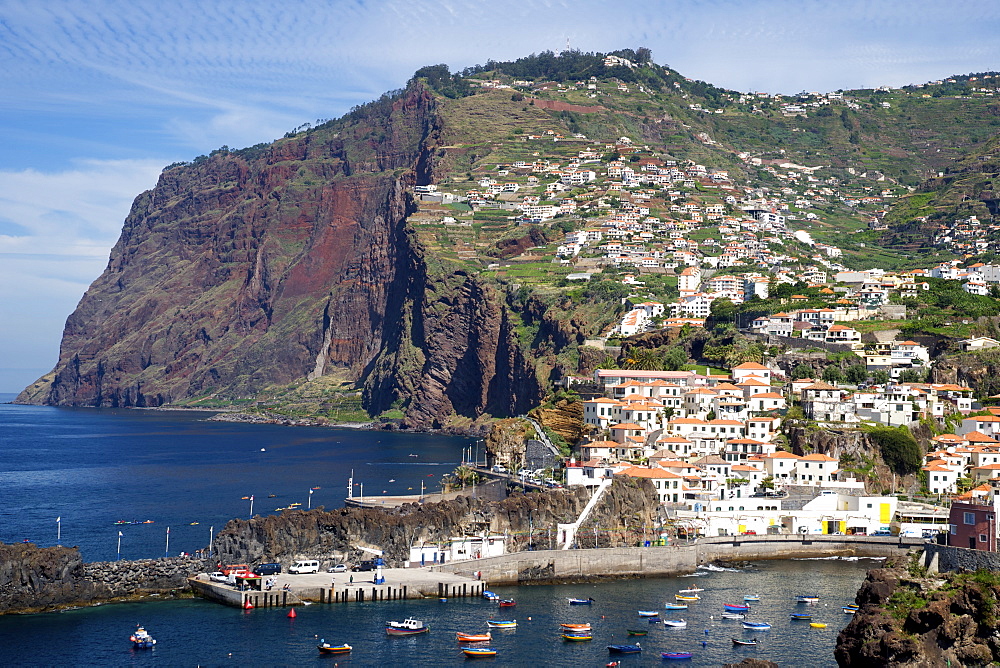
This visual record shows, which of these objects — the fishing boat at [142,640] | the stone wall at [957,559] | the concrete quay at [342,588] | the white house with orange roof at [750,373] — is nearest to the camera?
the stone wall at [957,559]

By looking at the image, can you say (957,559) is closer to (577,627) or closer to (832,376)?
(577,627)

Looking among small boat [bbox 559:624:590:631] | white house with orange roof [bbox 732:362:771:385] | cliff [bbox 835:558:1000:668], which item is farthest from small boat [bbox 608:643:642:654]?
white house with orange roof [bbox 732:362:771:385]

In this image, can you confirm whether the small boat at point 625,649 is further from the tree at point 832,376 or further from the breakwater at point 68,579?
the tree at point 832,376

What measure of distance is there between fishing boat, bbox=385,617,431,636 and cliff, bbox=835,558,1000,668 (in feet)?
76.1

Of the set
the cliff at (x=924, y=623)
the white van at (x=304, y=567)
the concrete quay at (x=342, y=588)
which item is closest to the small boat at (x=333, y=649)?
the concrete quay at (x=342, y=588)

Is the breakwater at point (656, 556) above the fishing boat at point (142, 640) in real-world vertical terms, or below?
above

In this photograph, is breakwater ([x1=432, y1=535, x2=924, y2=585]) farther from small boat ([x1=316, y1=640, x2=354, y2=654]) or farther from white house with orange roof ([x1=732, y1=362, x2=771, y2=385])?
white house with orange roof ([x1=732, y1=362, x2=771, y2=385])

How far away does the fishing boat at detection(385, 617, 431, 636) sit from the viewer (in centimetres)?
6638

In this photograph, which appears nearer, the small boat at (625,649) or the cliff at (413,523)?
the small boat at (625,649)

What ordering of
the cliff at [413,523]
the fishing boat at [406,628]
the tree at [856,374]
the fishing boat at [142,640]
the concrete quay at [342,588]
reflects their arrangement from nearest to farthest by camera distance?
the fishing boat at [142,640] < the fishing boat at [406,628] < the concrete quay at [342,588] < the cliff at [413,523] < the tree at [856,374]

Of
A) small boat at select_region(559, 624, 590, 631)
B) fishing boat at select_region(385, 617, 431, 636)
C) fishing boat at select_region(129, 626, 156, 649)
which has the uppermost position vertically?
small boat at select_region(559, 624, 590, 631)

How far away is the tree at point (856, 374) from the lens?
392ft

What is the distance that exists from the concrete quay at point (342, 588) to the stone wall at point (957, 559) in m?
29.6

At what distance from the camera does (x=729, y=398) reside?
372ft
